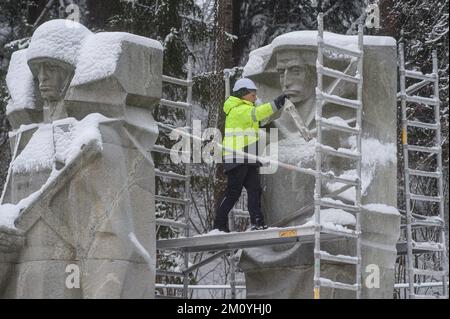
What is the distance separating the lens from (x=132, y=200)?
40.8ft

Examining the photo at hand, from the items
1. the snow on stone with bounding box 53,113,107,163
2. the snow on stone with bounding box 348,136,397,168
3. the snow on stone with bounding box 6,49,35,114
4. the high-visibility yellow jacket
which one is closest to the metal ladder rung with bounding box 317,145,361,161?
the snow on stone with bounding box 348,136,397,168

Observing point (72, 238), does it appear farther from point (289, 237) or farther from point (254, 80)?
point (254, 80)

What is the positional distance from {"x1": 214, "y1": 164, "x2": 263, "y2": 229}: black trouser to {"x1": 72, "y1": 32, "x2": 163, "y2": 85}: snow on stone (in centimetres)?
163

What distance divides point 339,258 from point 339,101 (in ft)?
5.28

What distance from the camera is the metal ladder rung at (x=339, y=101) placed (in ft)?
40.6

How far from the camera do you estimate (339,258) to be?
12.3m

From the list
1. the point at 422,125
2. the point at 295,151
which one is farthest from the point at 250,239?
the point at 422,125

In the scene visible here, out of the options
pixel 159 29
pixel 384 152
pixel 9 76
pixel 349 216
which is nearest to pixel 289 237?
pixel 349 216

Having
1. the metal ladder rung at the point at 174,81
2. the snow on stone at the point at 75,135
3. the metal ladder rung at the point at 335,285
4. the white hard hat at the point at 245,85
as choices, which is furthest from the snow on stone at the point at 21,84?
the metal ladder rung at the point at 335,285

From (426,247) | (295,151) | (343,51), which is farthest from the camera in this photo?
(426,247)

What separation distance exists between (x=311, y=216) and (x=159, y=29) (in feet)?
31.1

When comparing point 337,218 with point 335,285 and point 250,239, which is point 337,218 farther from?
point 250,239
